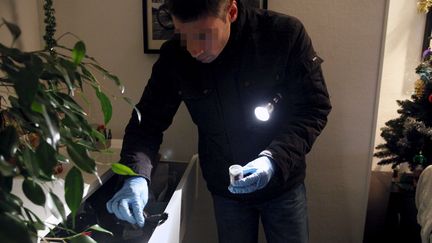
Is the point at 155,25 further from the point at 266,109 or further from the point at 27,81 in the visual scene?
the point at 27,81

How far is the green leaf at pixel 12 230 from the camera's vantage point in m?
0.38

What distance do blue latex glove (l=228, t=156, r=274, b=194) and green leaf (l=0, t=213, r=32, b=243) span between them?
667 mm

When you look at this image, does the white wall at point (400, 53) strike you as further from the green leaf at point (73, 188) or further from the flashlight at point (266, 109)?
the green leaf at point (73, 188)

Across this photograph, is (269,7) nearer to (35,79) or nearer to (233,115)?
(233,115)

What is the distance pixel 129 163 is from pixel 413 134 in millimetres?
1141

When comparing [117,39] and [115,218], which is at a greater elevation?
[117,39]

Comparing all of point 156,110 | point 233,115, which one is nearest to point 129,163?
point 156,110

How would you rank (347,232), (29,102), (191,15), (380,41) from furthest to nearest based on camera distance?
(347,232)
(380,41)
(191,15)
(29,102)

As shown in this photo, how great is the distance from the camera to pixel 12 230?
0.39 metres

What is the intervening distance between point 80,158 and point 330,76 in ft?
3.97

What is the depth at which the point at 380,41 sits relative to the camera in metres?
1.43

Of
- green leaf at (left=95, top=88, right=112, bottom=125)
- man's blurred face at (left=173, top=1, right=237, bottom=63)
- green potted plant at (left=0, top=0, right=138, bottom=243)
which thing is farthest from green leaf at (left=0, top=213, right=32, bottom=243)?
man's blurred face at (left=173, top=1, right=237, bottom=63)

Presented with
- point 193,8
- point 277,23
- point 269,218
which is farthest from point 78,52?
point 269,218

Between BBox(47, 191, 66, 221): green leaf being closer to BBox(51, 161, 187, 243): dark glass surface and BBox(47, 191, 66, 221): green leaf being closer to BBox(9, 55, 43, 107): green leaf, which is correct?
BBox(9, 55, 43, 107): green leaf
